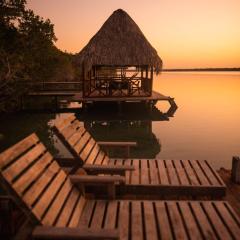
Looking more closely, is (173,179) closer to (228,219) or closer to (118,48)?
(228,219)

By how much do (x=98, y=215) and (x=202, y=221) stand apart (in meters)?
1.20

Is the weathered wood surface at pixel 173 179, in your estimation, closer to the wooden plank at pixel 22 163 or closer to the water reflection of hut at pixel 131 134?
the wooden plank at pixel 22 163

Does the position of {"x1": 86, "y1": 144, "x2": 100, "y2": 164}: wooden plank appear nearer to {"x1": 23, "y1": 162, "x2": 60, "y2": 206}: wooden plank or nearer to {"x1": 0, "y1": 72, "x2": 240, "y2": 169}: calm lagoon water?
{"x1": 23, "y1": 162, "x2": 60, "y2": 206}: wooden plank

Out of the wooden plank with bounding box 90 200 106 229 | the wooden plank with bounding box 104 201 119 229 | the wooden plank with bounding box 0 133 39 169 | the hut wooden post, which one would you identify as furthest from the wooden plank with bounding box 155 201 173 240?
the hut wooden post

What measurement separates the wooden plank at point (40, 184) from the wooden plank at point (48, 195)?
56mm

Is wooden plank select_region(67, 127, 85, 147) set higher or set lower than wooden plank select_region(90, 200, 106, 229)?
higher

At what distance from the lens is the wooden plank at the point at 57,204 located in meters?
2.91

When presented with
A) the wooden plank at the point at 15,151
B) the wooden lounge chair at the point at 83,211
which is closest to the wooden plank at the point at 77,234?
the wooden lounge chair at the point at 83,211

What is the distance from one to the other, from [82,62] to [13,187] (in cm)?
1610

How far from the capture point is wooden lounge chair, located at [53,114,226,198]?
438cm

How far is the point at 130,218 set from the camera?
11.5 ft

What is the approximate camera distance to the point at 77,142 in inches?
192

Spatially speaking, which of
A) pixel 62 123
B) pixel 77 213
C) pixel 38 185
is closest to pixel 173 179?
pixel 77 213

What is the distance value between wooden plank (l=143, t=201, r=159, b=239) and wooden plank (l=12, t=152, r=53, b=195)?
131 cm
